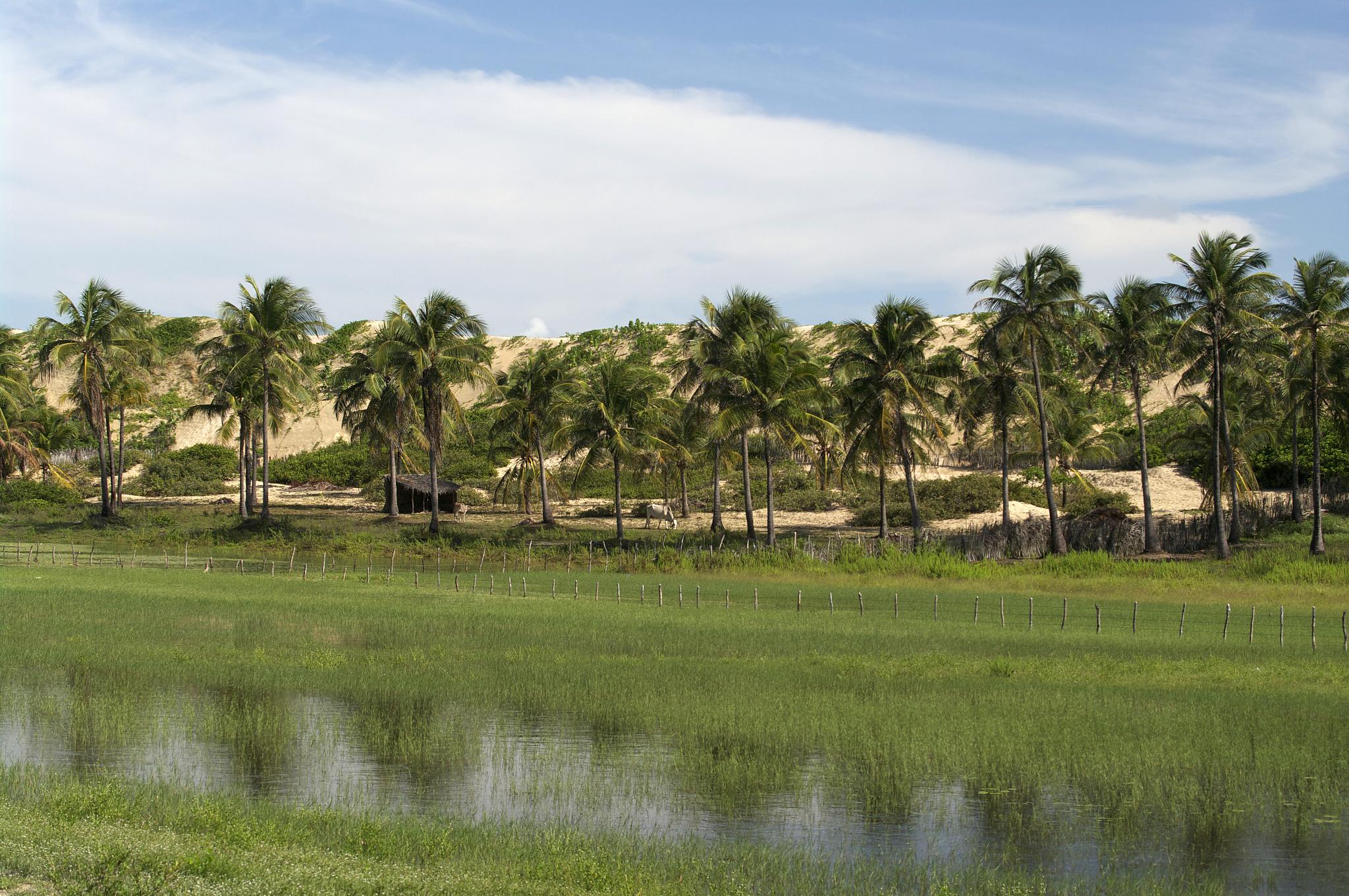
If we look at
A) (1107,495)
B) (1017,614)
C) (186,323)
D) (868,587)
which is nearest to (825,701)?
(1017,614)

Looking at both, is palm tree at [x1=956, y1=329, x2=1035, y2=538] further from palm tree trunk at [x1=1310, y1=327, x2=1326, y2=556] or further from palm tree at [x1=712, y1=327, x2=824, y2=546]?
palm tree trunk at [x1=1310, y1=327, x2=1326, y2=556]

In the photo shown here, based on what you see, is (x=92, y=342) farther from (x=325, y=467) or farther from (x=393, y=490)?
(x=325, y=467)

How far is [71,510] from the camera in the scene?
59.9 m

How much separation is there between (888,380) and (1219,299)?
12202mm

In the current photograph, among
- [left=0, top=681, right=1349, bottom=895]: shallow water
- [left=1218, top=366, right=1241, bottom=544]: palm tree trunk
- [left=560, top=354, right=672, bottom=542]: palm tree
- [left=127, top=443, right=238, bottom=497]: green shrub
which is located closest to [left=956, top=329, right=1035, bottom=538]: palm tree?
[left=1218, top=366, right=1241, bottom=544]: palm tree trunk

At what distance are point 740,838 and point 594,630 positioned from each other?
13990 mm

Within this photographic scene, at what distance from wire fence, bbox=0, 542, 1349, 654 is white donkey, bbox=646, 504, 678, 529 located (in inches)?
417

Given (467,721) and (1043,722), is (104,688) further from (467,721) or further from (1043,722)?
(1043,722)

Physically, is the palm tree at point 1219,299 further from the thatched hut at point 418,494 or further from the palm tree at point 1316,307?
the thatched hut at point 418,494

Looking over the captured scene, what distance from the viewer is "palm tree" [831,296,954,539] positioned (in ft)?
150

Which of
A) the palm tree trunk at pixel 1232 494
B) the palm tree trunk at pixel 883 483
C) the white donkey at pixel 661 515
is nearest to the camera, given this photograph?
the palm tree trunk at pixel 1232 494

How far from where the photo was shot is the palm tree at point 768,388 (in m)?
45.4

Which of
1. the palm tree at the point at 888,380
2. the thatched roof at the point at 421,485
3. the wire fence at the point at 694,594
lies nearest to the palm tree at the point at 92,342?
the wire fence at the point at 694,594

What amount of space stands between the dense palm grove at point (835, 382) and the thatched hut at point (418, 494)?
2.15m
